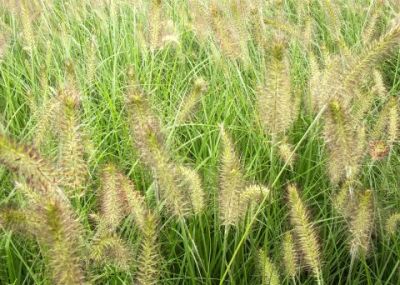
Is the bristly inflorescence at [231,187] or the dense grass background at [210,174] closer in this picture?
the bristly inflorescence at [231,187]

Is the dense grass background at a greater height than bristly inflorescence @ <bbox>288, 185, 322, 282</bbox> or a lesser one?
lesser

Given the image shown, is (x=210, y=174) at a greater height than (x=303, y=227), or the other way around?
(x=303, y=227)

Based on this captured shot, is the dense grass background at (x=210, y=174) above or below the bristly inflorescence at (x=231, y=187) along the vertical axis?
below

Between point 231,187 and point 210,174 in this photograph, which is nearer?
point 231,187

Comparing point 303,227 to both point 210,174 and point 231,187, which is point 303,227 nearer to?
point 231,187

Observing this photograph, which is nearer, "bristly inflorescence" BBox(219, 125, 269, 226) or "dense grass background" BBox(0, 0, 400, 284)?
"bristly inflorescence" BBox(219, 125, 269, 226)

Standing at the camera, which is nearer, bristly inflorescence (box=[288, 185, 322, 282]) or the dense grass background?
bristly inflorescence (box=[288, 185, 322, 282])

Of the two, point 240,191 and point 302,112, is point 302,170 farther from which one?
point 240,191

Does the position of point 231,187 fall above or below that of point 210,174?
above

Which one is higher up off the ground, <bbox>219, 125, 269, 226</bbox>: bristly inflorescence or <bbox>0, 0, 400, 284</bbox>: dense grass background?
<bbox>219, 125, 269, 226</bbox>: bristly inflorescence

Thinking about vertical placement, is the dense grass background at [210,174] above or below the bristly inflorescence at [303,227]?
below

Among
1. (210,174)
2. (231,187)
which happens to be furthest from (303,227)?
(210,174)

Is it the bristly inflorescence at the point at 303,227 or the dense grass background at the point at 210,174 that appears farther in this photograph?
the dense grass background at the point at 210,174

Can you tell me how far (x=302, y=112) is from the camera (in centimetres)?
252
